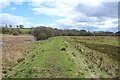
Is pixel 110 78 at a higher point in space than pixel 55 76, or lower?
lower

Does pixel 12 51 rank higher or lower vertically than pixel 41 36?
lower

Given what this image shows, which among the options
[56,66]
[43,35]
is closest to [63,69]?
[56,66]

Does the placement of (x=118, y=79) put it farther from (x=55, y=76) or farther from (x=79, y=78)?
(x=55, y=76)

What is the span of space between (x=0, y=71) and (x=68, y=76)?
8605 millimetres

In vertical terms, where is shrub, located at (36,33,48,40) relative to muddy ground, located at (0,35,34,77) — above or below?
above

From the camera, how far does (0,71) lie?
57.6 ft

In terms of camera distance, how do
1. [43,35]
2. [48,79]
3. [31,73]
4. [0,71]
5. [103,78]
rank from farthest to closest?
1. [43,35]
2. [0,71]
3. [103,78]
4. [31,73]
5. [48,79]

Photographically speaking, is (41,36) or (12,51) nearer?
(12,51)

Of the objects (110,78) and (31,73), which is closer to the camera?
(31,73)

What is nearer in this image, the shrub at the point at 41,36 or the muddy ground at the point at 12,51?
the muddy ground at the point at 12,51

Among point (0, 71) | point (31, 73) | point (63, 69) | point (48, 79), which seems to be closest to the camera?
point (48, 79)

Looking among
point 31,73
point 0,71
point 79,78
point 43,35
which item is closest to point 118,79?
point 79,78

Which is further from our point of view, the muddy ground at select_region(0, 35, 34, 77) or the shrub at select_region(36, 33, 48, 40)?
the shrub at select_region(36, 33, 48, 40)

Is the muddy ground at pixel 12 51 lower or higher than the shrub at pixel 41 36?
lower
